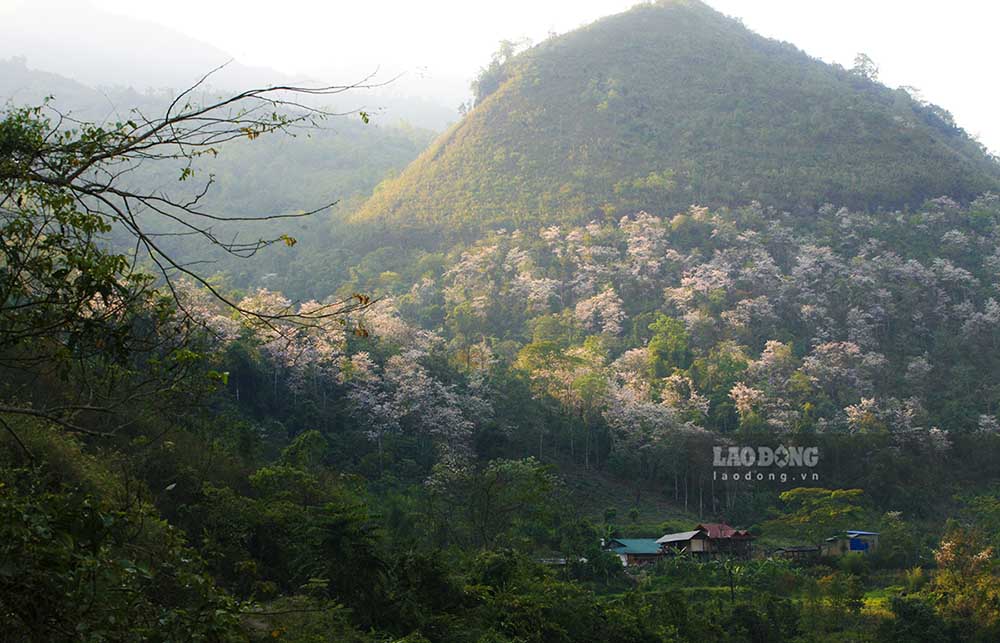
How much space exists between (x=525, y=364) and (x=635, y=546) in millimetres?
12107

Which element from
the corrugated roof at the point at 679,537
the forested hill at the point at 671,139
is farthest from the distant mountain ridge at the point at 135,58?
the corrugated roof at the point at 679,537

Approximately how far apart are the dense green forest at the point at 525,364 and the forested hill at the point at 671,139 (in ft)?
1.14

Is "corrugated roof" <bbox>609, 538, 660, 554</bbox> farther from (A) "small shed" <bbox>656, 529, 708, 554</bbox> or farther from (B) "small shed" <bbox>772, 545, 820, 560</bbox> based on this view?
(B) "small shed" <bbox>772, 545, 820, 560</bbox>

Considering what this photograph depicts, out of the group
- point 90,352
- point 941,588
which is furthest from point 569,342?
point 90,352

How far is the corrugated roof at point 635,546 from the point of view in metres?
25.1

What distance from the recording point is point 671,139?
62094mm

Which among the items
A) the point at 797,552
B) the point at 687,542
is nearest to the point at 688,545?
the point at 687,542

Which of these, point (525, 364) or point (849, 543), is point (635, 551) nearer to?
point (849, 543)

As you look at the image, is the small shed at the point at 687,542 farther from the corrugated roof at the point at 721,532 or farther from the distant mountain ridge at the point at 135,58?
the distant mountain ridge at the point at 135,58

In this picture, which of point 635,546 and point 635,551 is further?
point 635,546

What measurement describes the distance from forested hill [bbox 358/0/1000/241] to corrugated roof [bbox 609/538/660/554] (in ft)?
98.6

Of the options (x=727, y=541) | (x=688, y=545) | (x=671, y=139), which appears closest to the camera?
(x=688, y=545)

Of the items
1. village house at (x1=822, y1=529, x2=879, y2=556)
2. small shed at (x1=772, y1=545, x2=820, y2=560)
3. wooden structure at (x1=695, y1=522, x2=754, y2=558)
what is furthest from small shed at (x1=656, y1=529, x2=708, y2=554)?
village house at (x1=822, y1=529, x2=879, y2=556)

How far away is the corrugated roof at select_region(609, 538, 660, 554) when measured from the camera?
25.1 meters
